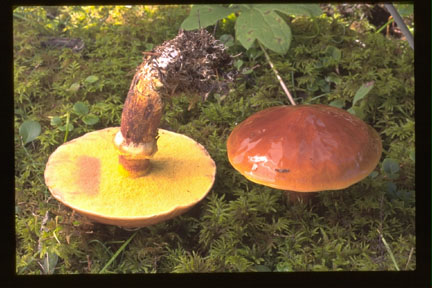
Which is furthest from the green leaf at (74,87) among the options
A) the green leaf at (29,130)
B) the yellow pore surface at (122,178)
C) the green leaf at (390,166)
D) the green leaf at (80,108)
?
the green leaf at (390,166)

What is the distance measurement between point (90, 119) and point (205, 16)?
0.56 metres

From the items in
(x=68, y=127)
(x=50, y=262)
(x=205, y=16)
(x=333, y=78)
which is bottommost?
(x=50, y=262)

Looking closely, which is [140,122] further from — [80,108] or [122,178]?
[80,108]

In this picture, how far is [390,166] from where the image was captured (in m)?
1.61

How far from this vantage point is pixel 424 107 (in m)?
1.49

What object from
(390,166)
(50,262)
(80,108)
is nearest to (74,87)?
(80,108)

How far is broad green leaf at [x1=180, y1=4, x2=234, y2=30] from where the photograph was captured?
66.3 inches

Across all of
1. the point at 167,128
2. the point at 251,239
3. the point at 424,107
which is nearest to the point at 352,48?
the point at 424,107

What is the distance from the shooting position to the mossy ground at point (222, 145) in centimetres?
141

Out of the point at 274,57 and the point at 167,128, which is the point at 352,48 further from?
the point at 167,128

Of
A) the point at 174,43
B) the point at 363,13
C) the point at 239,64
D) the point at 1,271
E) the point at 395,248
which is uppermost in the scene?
the point at 174,43

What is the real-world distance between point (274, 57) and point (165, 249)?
0.96 m

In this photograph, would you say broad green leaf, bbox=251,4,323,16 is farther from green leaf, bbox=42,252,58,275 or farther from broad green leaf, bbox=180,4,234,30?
green leaf, bbox=42,252,58,275

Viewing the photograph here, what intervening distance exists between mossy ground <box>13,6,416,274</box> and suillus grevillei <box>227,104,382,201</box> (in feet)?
0.69
